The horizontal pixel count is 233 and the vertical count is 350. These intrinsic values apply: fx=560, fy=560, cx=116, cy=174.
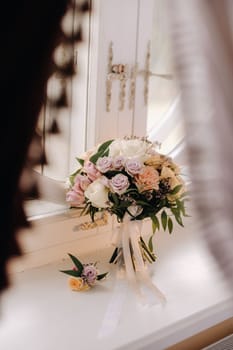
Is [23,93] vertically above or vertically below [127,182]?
above

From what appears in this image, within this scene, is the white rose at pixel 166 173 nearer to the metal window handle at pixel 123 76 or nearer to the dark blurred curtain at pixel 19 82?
the metal window handle at pixel 123 76

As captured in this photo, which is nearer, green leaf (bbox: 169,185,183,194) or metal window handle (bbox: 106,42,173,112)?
green leaf (bbox: 169,185,183,194)

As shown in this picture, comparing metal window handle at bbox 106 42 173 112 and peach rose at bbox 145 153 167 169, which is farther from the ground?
metal window handle at bbox 106 42 173 112

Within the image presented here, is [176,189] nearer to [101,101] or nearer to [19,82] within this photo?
[101,101]

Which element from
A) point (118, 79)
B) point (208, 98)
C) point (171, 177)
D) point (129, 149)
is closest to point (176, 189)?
point (171, 177)

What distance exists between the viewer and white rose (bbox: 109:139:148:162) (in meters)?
1.26

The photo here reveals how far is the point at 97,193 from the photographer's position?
1222 mm

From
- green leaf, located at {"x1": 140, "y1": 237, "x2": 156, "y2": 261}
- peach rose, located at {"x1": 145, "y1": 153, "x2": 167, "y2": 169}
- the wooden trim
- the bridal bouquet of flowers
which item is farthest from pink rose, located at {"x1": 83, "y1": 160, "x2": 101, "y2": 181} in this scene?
the wooden trim

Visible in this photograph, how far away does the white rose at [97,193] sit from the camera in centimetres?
122

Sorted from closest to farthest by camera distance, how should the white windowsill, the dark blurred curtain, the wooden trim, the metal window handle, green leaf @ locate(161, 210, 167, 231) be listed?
the dark blurred curtain, the white windowsill, the wooden trim, green leaf @ locate(161, 210, 167, 231), the metal window handle

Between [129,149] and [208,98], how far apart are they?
0.95m

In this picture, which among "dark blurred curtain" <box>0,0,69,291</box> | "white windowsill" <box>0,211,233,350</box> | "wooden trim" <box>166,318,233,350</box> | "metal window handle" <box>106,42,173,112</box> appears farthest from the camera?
"metal window handle" <box>106,42,173,112</box>

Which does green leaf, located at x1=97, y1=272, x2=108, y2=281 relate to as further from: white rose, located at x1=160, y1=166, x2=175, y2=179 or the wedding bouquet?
white rose, located at x1=160, y1=166, x2=175, y2=179

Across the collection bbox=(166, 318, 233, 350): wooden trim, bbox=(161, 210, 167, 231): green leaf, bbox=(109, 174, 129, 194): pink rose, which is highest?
bbox=(109, 174, 129, 194): pink rose
